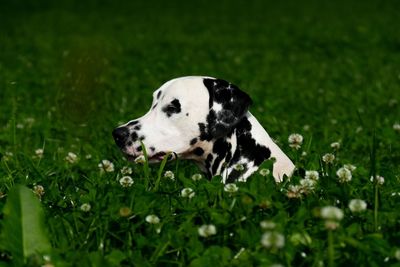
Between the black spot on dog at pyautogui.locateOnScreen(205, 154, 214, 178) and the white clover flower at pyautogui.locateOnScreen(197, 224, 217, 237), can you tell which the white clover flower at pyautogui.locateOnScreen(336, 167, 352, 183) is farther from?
the black spot on dog at pyautogui.locateOnScreen(205, 154, 214, 178)

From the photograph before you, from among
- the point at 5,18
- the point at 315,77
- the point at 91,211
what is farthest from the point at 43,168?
the point at 5,18

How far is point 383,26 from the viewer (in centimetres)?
2306

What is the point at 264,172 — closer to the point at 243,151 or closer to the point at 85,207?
the point at 243,151

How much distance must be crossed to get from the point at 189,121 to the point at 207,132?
0.52ft

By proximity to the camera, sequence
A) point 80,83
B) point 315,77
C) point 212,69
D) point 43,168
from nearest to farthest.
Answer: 1. point 43,168
2. point 80,83
3. point 315,77
4. point 212,69

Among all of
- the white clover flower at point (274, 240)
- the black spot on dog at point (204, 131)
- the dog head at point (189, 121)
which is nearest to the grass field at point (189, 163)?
the white clover flower at point (274, 240)

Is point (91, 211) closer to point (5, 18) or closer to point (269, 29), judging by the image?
point (269, 29)

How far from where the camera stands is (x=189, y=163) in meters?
6.07

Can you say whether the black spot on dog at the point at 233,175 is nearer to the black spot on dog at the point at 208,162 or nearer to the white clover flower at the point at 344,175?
the black spot on dog at the point at 208,162

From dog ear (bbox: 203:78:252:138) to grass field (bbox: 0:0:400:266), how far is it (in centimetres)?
54

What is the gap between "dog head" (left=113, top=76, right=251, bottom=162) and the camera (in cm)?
510

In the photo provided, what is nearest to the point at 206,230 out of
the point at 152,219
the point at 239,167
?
the point at 152,219

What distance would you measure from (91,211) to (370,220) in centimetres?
160

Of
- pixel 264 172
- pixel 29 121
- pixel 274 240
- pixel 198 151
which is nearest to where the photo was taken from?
pixel 274 240
